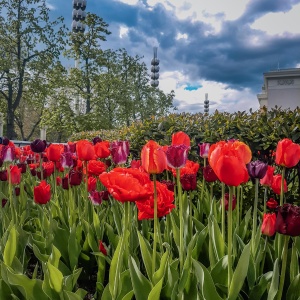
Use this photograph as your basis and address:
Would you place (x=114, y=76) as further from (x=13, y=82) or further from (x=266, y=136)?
(x=266, y=136)

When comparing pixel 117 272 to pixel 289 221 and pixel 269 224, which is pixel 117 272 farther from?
pixel 269 224

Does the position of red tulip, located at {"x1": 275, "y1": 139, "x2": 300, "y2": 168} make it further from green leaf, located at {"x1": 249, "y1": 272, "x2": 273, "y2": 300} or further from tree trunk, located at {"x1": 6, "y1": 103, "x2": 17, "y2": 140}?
tree trunk, located at {"x1": 6, "y1": 103, "x2": 17, "y2": 140}

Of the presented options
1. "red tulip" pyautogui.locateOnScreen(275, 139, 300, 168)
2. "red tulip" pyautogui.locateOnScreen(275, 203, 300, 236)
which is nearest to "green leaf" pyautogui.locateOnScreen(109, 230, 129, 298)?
"red tulip" pyautogui.locateOnScreen(275, 203, 300, 236)

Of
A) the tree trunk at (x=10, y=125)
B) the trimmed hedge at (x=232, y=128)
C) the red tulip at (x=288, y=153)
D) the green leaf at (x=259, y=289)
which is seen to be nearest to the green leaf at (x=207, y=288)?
the green leaf at (x=259, y=289)

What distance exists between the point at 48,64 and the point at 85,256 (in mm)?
21965

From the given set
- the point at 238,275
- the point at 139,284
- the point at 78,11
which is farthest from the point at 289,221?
the point at 78,11

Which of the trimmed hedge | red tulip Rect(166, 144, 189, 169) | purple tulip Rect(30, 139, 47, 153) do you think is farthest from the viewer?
the trimmed hedge

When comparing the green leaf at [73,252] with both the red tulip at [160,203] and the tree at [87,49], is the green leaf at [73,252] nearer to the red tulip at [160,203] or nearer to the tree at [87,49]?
the red tulip at [160,203]

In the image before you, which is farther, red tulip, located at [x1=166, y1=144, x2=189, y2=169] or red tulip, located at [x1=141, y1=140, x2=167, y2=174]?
red tulip, located at [x1=166, y1=144, x2=189, y2=169]

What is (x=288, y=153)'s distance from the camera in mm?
1894

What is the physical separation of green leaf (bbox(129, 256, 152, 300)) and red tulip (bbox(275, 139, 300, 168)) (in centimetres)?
90

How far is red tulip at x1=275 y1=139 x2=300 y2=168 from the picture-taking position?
1.89 metres

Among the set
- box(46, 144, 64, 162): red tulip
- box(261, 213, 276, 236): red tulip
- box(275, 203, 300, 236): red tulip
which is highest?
box(46, 144, 64, 162): red tulip

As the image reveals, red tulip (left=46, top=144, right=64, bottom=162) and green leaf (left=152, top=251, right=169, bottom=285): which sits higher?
red tulip (left=46, top=144, right=64, bottom=162)
